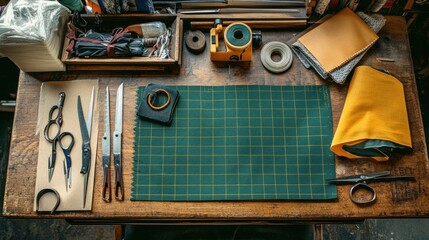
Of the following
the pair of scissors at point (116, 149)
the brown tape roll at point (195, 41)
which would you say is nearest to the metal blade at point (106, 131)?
the pair of scissors at point (116, 149)

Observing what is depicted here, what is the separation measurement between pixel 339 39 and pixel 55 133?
3.70ft

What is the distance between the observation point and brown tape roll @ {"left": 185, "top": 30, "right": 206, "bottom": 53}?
1.59 meters

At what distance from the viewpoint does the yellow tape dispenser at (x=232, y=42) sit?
1471 mm

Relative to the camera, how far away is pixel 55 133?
1.52 m

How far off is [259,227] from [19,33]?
3.88 feet

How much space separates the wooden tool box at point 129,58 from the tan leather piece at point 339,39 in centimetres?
48

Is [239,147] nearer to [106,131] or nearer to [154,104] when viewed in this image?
[154,104]

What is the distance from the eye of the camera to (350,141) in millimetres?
1422

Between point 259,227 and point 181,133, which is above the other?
point 181,133

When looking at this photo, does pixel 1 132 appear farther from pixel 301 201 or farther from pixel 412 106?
pixel 412 106

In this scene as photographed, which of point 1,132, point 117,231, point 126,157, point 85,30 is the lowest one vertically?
point 117,231

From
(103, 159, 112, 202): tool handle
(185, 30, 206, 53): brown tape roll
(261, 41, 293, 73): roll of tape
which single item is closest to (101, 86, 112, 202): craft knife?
(103, 159, 112, 202): tool handle

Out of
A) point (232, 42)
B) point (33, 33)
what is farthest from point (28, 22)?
point (232, 42)

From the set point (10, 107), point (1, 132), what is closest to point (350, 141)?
point (10, 107)
